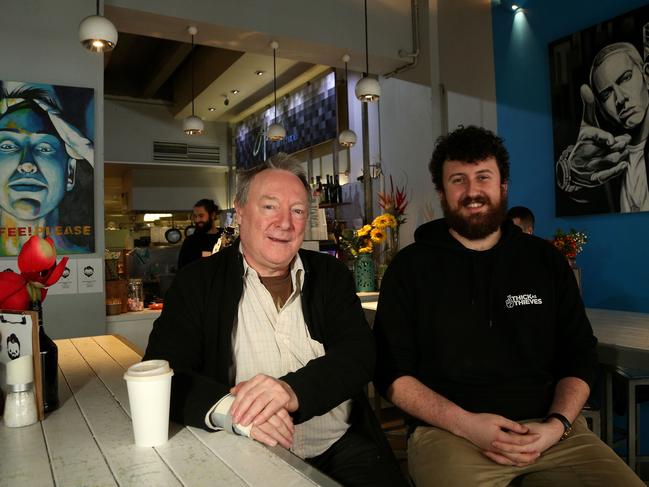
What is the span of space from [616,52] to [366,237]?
245 centimetres

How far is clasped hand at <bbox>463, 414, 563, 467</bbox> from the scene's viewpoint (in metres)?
1.45

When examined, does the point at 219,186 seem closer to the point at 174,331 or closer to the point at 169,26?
the point at 169,26

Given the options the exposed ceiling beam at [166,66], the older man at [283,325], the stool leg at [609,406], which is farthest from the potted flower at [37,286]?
the exposed ceiling beam at [166,66]

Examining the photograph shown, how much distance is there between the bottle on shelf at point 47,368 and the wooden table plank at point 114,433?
0.27 ft

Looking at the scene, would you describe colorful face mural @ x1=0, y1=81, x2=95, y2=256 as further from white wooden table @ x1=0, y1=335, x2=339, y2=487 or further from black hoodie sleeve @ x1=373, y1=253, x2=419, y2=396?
black hoodie sleeve @ x1=373, y1=253, x2=419, y2=396

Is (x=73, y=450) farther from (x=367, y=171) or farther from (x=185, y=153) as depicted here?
(x=185, y=153)

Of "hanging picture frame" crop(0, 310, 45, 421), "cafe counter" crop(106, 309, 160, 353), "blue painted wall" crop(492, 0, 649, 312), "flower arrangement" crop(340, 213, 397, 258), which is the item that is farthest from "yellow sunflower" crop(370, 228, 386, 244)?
"hanging picture frame" crop(0, 310, 45, 421)

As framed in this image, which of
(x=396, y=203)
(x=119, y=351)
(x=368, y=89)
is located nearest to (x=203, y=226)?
(x=368, y=89)

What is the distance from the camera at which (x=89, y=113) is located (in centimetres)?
346

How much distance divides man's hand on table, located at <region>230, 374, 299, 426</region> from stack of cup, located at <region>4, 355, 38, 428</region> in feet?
1.58

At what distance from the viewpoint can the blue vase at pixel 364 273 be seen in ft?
14.9

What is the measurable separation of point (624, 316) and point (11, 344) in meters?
3.03

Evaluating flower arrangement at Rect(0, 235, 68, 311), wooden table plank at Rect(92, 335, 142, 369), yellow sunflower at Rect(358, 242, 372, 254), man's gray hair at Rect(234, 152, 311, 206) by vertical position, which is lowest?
wooden table plank at Rect(92, 335, 142, 369)

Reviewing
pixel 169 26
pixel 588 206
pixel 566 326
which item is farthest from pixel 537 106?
pixel 169 26
